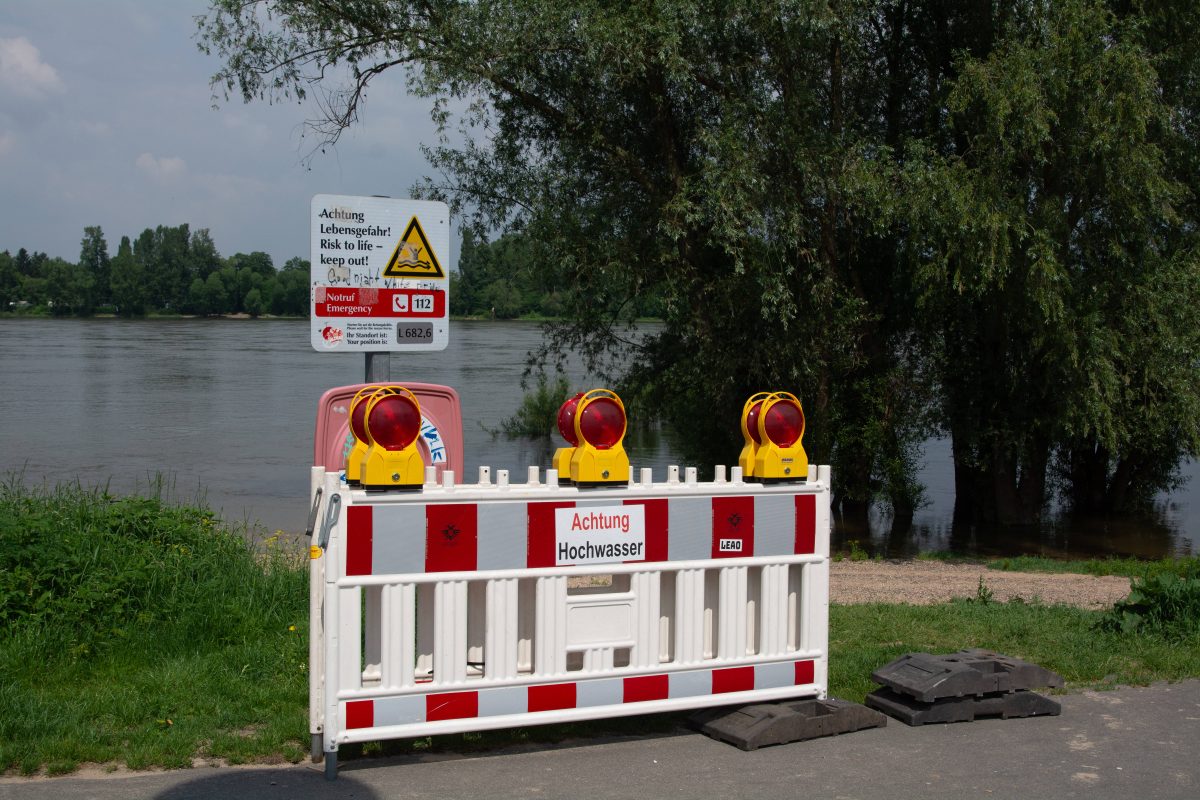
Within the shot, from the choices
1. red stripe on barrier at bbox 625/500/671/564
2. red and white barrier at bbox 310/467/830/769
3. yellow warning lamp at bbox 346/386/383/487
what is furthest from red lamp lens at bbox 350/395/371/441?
red stripe on barrier at bbox 625/500/671/564

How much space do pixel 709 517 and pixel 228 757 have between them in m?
2.29

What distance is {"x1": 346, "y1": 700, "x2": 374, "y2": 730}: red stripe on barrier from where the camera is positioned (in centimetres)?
481

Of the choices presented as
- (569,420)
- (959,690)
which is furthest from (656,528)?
(959,690)

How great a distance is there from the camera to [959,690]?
571 cm

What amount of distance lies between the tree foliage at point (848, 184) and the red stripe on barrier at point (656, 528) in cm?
956

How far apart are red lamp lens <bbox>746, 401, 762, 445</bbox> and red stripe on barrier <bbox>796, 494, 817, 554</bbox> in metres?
0.34

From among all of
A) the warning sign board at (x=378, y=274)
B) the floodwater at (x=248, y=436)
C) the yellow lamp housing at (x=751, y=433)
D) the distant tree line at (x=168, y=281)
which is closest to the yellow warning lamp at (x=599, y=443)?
the yellow lamp housing at (x=751, y=433)

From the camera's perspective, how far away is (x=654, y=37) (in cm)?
1473

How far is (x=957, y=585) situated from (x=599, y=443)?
7.21 m

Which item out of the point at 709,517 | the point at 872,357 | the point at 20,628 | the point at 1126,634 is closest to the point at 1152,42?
the point at 872,357

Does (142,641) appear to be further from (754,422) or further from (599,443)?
(754,422)

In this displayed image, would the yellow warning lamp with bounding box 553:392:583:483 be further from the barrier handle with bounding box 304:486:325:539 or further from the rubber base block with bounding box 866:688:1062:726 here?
the rubber base block with bounding box 866:688:1062:726

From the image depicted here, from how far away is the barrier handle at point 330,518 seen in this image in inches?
186

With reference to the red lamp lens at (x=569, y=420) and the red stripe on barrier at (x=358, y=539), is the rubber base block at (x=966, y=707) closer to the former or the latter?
the red lamp lens at (x=569, y=420)
